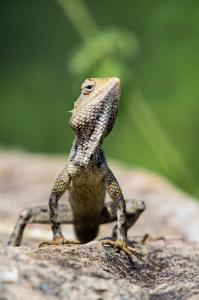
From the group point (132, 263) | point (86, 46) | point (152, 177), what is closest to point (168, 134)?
point (152, 177)

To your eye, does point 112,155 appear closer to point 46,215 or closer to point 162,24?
point 162,24

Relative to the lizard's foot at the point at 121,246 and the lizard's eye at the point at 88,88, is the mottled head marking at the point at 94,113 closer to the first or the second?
the lizard's eye at the point at 88,88

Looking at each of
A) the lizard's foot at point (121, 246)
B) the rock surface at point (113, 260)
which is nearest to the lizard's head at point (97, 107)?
the lizard's foot at point (121, 246)

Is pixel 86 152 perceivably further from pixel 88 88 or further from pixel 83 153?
pixel 88 88

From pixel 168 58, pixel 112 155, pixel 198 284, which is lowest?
pixel 198 284

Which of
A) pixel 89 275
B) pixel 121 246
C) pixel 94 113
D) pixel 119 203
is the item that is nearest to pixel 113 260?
pixel 121 246

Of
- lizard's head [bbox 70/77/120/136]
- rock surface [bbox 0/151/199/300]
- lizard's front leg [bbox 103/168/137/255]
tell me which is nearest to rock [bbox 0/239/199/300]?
rock surface [bbox 0/151/199/300]

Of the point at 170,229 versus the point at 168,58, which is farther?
the point at 168,58

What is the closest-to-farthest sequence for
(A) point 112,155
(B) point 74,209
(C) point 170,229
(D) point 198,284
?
(D) point 198,284
(B) point 74,209
(C) point 170,229
(A) point 112,155
